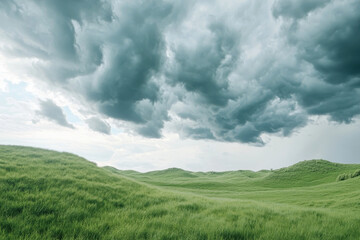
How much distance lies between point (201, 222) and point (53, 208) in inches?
226

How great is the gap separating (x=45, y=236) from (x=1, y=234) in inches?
42.3

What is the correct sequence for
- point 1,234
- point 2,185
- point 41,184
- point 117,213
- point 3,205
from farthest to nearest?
point 41,184, point 2,185, point 117,213, point 3,205, point 1,234

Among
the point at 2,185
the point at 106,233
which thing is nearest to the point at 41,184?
the point at 2,185

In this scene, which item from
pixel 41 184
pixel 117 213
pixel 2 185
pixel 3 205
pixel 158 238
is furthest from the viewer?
pixel 41 184

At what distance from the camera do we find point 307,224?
26.8 ft

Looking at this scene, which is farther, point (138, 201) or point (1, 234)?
point (138, 201)

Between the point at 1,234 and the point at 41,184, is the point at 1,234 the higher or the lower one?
the lower one

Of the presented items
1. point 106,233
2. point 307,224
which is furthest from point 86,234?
point 307,224

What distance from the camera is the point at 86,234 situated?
227 inches

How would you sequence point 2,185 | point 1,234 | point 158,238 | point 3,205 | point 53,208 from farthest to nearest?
point 2,185 → point 53,208 → point 3,205 → point 158,238 → point 1,234

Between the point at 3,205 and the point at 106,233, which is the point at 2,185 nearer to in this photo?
the point at 3,205

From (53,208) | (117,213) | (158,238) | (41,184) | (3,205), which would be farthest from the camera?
(41,184)

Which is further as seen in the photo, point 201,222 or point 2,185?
point 2,185

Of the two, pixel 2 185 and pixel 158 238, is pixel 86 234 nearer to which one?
pixel 158 238
